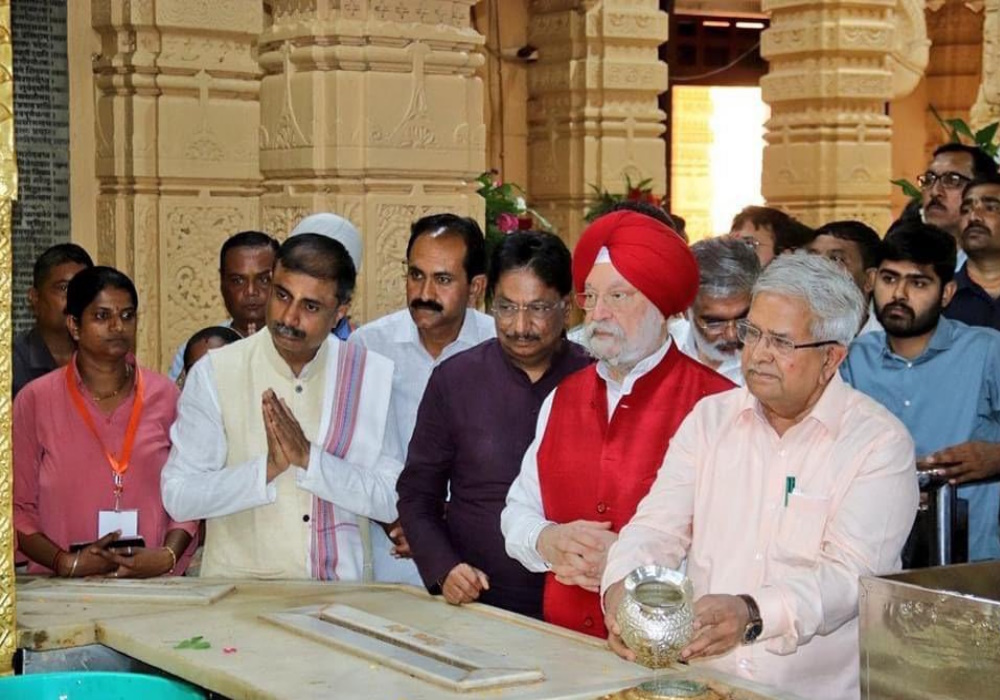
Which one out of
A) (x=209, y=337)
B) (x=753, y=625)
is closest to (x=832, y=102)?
(x=209, y=337)

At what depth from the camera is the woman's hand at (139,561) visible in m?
4.29

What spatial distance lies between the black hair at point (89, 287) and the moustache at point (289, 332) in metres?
0.71

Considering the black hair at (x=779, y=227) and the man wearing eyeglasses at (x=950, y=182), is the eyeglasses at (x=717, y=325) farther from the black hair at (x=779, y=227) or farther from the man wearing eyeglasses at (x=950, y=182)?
the man wearing eyeglasses at (x=950, y=182)

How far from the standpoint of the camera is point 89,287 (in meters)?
4.72

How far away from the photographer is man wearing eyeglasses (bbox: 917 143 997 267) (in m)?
6.46

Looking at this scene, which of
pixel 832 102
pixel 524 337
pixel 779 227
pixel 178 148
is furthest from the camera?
pixel 832 102

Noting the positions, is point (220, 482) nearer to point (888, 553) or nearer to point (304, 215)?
point (888, 553)

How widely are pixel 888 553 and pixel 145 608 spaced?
67.7 inches

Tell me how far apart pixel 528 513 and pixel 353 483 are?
1.91 feet

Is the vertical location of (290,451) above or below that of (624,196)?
below

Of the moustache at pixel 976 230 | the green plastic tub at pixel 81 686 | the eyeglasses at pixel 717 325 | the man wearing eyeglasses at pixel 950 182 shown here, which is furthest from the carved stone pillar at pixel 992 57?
the green plastic tub at pixel 81 686

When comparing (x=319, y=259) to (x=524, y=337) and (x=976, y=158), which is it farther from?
(x=976, y=158)

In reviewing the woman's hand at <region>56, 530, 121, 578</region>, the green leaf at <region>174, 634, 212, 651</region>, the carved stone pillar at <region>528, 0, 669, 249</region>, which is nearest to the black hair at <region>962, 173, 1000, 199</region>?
the woman's hand at <region>56, 530, 121, 578</region>

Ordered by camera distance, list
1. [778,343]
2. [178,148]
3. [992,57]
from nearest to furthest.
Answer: [778,343]
[992,57]
[178,148]
